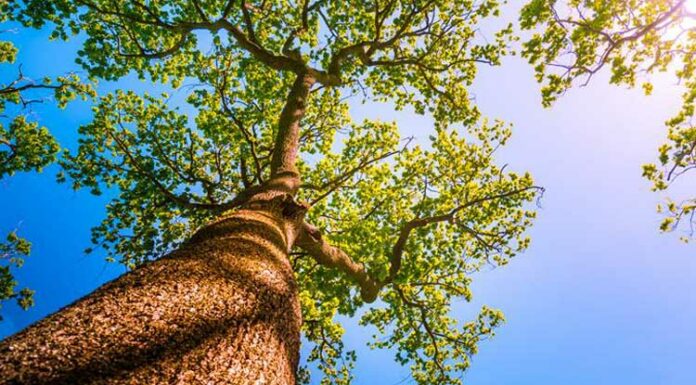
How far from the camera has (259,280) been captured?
125 inches

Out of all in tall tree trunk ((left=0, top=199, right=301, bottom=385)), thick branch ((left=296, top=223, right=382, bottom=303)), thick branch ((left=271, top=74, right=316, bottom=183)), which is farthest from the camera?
thick branch ((left=271, top=74, right=316, bottom=183))

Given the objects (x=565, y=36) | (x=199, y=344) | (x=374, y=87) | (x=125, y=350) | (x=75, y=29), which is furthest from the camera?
(x=374, y=87)

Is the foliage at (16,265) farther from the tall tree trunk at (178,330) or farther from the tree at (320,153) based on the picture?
the tall tree trunk at (178,330)

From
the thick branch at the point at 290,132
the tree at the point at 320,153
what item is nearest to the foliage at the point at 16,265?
the tree at the point at 320,153

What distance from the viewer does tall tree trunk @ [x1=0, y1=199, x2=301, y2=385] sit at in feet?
5.65

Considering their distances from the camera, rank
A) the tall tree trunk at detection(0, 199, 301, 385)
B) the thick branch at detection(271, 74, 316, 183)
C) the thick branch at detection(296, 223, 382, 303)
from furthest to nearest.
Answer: the thick branch at detection(271, 74, 316, 183)
the thick branch at detection(296, 223, 382, 303)
the tall tree trunk at detection(0, 199, 301, 385)

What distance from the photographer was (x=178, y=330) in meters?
2.13

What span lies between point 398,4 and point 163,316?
11403mm

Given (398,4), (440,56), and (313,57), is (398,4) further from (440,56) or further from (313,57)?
(313,57)

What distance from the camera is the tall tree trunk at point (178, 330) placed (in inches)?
67.8

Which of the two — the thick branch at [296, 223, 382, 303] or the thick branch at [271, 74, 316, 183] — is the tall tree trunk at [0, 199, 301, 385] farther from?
the thick branch at [271, 74, 316, 183]

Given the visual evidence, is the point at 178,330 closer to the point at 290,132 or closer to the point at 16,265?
the point at 290,132

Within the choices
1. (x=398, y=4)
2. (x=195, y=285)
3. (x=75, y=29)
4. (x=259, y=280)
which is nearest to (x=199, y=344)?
(x=195, y=285)

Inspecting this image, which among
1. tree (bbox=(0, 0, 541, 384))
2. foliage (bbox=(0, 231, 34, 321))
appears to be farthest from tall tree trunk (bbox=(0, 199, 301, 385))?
foliage (bbox=(0, 231, 34, 321))
